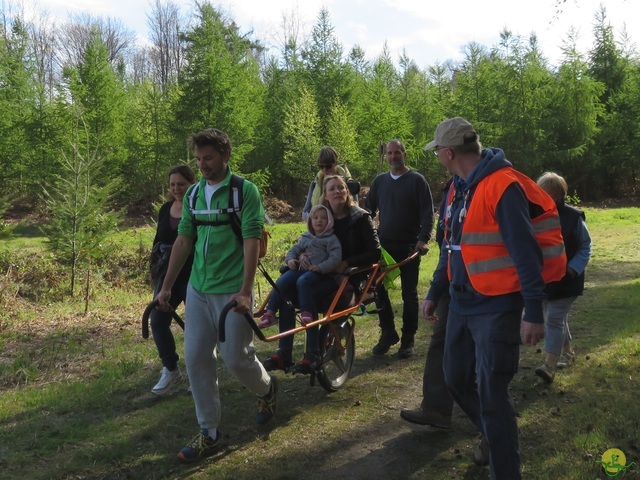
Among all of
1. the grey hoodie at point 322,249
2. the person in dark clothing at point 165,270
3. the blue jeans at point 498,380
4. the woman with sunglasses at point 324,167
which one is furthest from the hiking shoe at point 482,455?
the woman with sunglasses at point 324,167

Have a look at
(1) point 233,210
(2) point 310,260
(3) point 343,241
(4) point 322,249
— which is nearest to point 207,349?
(1) point 233,210

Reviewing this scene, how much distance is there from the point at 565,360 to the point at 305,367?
2742mm

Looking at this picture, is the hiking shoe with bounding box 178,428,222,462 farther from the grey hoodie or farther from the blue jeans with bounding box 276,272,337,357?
the grey hoodie

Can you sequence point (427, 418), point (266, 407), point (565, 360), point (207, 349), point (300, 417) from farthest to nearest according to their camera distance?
point (565, 360)
point (300, 417)
point (266, 407)
point (427, 418)
point (207, 349)

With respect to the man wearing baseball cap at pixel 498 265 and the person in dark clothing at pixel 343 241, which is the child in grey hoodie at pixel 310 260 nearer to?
the person in dark clothing at pixel 343 241

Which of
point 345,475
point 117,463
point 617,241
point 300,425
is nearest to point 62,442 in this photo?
point 117,463

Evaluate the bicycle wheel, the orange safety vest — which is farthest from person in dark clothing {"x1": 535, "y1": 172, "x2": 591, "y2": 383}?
the orange safety vest

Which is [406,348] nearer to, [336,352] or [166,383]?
[336,352]

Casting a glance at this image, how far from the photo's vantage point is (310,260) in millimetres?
5500

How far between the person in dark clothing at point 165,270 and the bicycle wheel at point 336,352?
1.35m

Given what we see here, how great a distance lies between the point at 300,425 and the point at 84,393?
2.28 m

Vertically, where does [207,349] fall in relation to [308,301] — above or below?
below

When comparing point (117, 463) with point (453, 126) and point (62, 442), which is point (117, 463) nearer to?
point (62, 442)

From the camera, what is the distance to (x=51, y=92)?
31.9 meters
